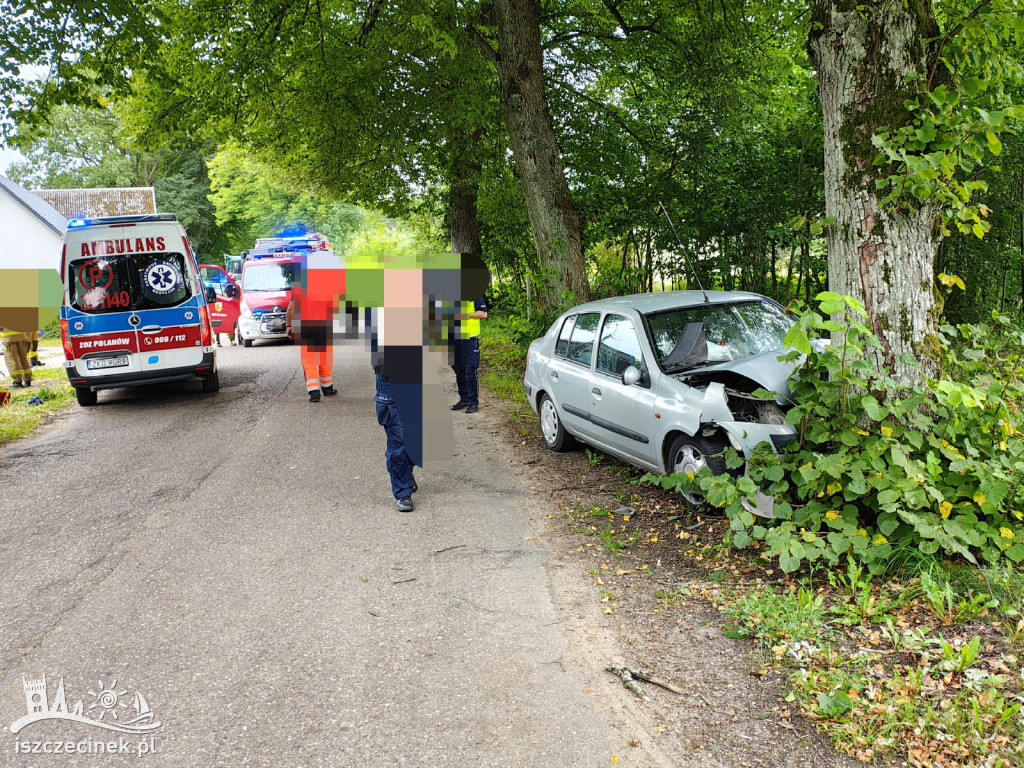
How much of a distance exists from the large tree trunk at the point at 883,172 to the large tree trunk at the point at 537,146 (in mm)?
6276

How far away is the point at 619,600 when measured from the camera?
4.47 meters

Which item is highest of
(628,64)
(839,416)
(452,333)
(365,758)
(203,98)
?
(628,64)

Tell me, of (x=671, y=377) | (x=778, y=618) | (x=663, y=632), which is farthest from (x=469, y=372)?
(x=778, y=618)

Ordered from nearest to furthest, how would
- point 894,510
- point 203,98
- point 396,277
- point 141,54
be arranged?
point 894,510, point 396,277, point 141,54, point 203,98

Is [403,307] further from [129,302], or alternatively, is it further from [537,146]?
[129,302]

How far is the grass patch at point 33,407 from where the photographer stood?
994 centimetres

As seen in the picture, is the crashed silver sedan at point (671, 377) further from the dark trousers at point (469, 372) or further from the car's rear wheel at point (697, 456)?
the dark trousers at point (469, 372)

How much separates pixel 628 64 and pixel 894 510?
554 inches

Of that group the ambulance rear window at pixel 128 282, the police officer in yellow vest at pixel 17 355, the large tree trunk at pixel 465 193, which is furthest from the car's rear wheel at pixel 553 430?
the police officer in yellow vest at pixel 17 355

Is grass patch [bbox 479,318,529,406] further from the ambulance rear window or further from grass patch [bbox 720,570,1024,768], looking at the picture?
grass patch [bbox 720,570,1024,768]

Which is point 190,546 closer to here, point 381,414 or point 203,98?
point 381,414

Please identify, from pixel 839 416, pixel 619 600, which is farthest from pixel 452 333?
pixel 839 416

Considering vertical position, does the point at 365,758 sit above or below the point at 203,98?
below

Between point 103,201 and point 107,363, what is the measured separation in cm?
4377
